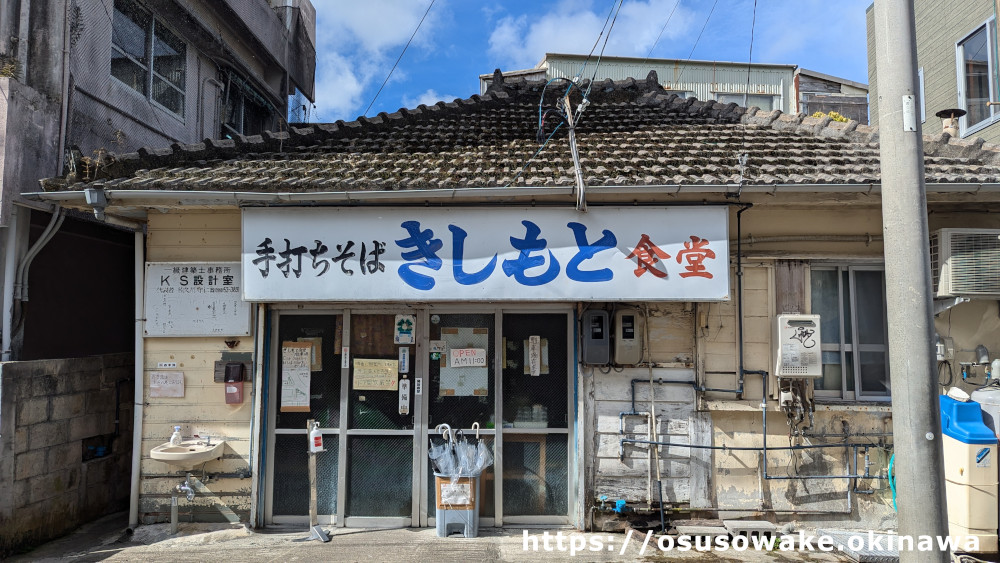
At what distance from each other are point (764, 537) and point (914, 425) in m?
2.79

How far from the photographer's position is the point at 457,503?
6.47 m

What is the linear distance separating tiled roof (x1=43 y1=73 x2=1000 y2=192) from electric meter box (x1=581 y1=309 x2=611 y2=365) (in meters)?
1.52

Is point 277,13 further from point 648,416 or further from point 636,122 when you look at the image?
point 648,416

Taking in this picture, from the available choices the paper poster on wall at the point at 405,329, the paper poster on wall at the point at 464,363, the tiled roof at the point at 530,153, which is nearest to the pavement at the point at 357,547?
the paper poster on wall at the point at 464,363

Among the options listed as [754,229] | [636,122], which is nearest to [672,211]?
[754,229]

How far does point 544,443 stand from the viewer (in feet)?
22.5

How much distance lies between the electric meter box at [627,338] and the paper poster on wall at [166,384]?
5.08m

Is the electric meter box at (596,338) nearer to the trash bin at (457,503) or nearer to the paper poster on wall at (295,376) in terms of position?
the trash bin at (457,503)

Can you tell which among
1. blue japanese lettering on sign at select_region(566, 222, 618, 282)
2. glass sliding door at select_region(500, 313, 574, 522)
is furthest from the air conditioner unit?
glass sliding door at select_region(500, 313, 574, 522)

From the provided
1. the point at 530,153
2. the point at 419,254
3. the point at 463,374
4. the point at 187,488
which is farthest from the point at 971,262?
the point at 187,488

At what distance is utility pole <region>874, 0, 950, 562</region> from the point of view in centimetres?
411

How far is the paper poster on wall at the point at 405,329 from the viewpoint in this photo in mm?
6961

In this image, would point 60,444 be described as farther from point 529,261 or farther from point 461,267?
point 529,261

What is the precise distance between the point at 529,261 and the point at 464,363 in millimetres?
1526
